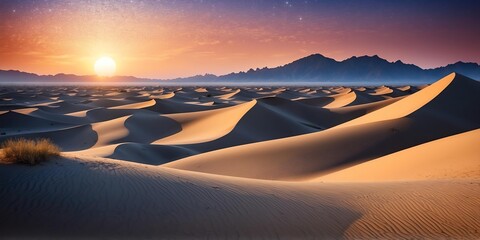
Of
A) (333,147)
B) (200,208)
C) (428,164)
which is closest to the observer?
(200,208)

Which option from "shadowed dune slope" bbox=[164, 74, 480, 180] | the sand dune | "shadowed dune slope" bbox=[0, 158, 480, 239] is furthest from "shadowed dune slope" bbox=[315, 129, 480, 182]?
the sand dune

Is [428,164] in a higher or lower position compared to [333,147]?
higher

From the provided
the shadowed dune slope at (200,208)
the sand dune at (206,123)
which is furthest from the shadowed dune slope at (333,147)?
the sand dune at (206,123)

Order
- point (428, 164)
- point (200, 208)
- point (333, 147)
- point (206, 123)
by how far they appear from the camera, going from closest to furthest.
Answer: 1. point (200, 208)
2. point (428, 164)
3. point (333, 147)
4. point (206, 123)

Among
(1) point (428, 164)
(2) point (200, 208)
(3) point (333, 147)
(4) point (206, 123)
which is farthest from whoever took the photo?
(4) point (206, 123)

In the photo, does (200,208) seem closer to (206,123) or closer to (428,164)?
(428,164)

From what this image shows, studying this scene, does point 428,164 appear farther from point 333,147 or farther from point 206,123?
point 206,123

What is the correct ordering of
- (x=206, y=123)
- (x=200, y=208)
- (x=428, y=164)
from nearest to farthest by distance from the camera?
(x=200, y=208) → (x=428, y=164) → (x=206, y=123)

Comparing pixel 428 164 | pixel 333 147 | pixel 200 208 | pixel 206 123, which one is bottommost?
pixel 206 123

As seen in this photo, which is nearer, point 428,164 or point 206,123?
point 428,164

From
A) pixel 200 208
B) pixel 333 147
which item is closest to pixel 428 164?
pixel 333 147

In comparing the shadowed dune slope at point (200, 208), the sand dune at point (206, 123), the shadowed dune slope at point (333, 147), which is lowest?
the sand dune at point (206, 123)

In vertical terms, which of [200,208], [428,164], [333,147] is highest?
[200,208]

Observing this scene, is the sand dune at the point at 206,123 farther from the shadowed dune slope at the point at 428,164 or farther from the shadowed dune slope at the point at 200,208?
the shadowed dune slope at the point at 200,208
